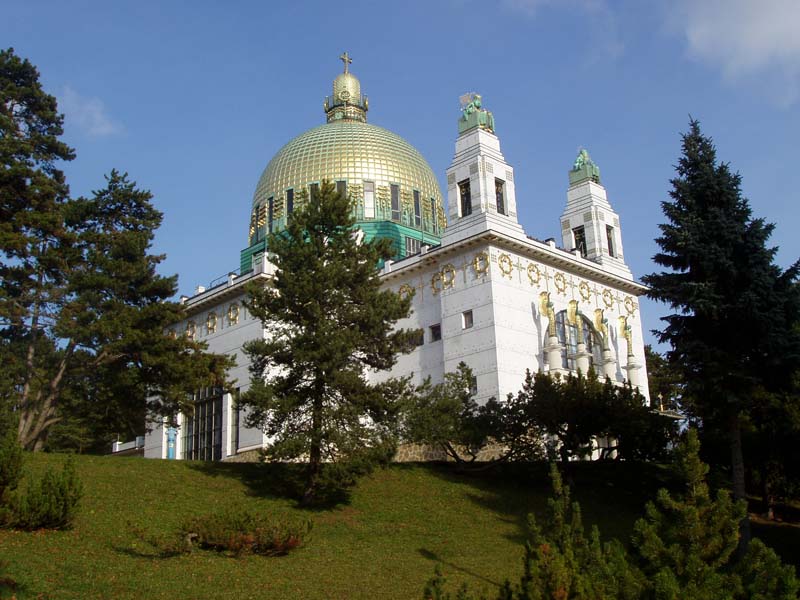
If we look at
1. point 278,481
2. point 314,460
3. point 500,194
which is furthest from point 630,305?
point 314,460

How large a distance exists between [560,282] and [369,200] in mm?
13471

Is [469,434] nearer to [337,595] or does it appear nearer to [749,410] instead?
[749,410]

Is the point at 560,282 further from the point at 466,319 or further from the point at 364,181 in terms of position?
the point at 364,181

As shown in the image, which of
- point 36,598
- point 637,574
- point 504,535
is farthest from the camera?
point 504,535

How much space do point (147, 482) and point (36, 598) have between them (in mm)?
10857

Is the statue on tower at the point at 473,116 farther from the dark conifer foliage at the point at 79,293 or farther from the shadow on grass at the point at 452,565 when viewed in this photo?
the shadow on grass at the point at 452,565

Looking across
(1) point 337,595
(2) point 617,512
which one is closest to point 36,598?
(1) point 337,595

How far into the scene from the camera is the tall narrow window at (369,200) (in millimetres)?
49719

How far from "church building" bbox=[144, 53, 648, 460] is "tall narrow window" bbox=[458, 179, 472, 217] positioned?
0.06 metres

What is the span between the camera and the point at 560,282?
41.5 m

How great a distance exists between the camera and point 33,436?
30.8 m

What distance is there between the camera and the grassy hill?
56.7ft

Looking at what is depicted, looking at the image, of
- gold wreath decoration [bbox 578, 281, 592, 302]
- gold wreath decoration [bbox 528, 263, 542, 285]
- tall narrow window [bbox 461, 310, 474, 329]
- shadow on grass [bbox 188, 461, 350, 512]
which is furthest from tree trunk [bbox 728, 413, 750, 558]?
gold wreath decoration [bbox 578, 281, 592, 302]

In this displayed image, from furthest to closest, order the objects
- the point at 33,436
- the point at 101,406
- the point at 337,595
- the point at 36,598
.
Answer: the point at 101,406, the point at 33,436, the point at 337,595, the point at 36,598
